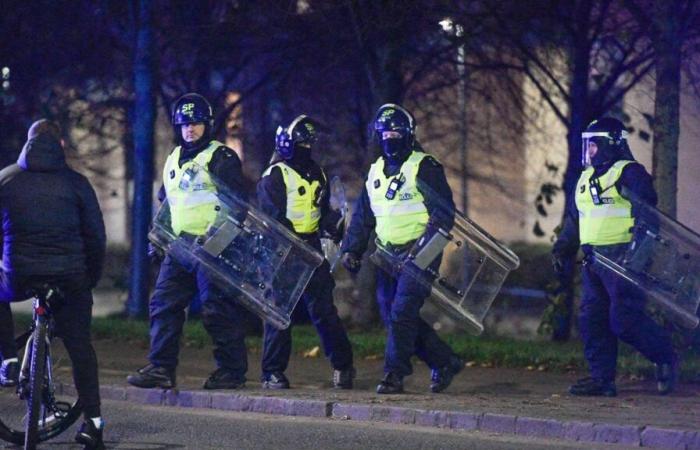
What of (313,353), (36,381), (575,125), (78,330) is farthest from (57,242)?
(575,125)

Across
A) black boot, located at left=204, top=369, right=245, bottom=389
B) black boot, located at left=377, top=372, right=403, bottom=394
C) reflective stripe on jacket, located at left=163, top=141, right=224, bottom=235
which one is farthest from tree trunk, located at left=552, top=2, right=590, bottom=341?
reflective stripe on jacket, located at left=163, top=141, right=224, bottom=235

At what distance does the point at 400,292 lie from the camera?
1117cm

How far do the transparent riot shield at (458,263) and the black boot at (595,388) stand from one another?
2.79ft

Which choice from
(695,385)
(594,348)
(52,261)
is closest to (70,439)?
(52,261)

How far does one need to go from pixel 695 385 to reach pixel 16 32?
33.8 feet

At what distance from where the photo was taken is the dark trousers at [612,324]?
11.1 meters

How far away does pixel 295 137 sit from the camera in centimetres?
1149

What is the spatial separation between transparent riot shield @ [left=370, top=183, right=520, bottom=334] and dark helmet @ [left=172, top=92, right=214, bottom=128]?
1.56 metres

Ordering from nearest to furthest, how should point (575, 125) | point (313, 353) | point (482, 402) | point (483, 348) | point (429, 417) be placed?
point (429, 417)
point (482, 402)
point (483, 348)
point (313, 353)
point (575, 125)

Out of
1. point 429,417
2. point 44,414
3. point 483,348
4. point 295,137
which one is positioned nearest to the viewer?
point 44,414

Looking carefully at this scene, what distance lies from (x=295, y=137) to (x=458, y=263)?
1550mm

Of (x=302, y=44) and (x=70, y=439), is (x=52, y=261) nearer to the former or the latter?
(x=70, y=439)

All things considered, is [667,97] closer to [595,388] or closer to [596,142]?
[596,142]

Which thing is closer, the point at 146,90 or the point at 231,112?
the point at 146,90
